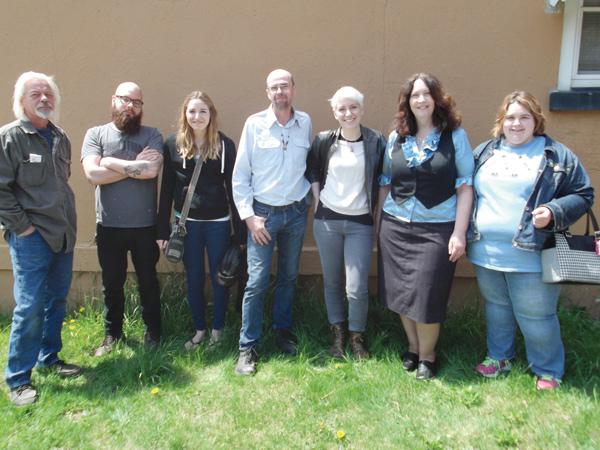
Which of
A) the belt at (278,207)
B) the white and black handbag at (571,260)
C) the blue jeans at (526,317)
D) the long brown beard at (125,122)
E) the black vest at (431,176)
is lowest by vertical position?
the blue jeans at (526,317)

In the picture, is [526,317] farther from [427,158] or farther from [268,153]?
[268,153]

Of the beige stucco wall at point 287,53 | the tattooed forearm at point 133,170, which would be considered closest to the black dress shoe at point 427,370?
the beige stucco wall at point 287,53

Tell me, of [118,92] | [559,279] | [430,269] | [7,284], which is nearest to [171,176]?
[118,92]

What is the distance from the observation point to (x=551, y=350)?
275cm

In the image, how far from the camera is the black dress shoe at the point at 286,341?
3.30 m

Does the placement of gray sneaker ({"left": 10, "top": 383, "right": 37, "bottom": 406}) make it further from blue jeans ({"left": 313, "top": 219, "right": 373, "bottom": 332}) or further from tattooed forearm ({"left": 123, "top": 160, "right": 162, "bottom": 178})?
blue jeans ({"left": 313, "top": 219, "right": 373, "bottom": 332})

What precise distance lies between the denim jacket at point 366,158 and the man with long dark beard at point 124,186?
3.62ft

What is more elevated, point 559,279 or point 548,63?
point 548,63

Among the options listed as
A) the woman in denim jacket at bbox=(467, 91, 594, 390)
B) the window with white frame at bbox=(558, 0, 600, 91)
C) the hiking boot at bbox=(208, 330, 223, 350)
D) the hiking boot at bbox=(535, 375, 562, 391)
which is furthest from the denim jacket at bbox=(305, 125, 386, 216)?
the window with white frame at bbox=(558, 0, 600, 91)

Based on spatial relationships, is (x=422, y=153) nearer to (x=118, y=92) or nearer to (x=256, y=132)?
(x=256, y=132)

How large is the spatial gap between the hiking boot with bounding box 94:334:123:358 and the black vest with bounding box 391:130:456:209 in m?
2.43

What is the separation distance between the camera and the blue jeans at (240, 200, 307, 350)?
10.2 feet

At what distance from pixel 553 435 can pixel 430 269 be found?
1.10 meters

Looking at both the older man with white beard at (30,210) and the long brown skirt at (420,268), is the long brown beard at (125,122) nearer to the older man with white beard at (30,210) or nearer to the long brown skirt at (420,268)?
the older man with white beard at (30,210)
